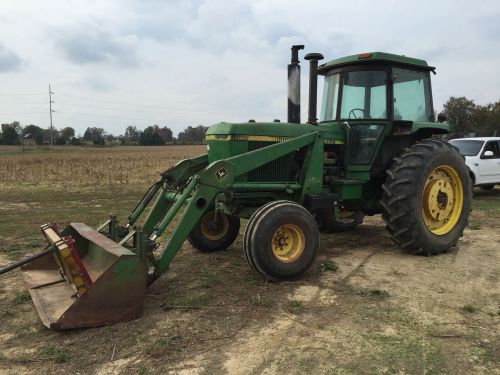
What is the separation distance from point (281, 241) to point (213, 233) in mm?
1674

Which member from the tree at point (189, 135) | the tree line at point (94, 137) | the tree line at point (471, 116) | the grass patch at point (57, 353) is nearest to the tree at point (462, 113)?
the tree line at point (471, 116)

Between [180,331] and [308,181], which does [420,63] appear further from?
[180,331]

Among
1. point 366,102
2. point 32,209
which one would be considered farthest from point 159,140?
point 366,102

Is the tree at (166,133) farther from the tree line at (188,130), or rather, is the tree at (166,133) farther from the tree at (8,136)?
the tree at (8,136)

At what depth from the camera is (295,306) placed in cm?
432

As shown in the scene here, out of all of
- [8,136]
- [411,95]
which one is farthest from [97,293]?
[8,136]

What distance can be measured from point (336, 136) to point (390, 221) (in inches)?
52.1

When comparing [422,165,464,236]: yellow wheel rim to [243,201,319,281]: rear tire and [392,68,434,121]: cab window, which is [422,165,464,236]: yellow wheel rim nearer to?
[392,68,434,121]: cab window

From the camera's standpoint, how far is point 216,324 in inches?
156

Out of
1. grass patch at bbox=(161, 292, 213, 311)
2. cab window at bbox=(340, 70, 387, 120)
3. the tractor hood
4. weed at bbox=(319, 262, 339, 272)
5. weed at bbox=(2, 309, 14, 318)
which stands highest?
cab window at bbox=(340, 70, 387, 120)

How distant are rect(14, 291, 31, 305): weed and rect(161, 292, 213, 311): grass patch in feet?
4.59

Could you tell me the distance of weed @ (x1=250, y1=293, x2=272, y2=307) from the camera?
4371 millimetres

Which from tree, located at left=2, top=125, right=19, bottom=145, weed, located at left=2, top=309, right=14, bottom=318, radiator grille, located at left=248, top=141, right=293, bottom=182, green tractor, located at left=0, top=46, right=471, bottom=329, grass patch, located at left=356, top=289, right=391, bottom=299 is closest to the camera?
weed, located at left=2, top=309, right=14, bottom=318

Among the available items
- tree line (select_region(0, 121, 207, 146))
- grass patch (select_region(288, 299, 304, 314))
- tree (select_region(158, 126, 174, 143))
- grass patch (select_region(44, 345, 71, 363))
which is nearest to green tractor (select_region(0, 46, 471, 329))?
grass patch (select_region(44, 345, 71, 363))
